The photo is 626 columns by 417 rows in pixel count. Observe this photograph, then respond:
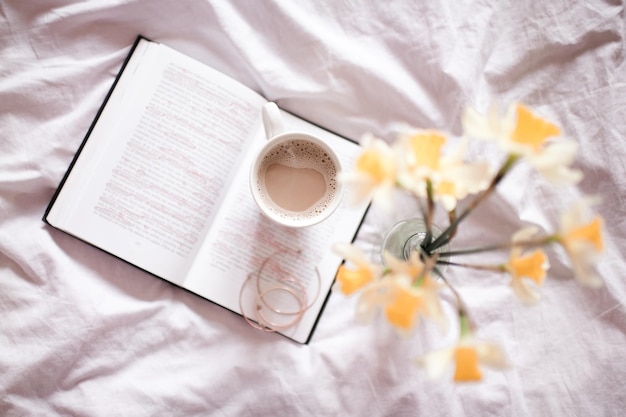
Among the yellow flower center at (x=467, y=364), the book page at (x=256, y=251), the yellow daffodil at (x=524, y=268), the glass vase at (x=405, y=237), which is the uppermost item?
the yellow daffodil at (x=524, y=268)

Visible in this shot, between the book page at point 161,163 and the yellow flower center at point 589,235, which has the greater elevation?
the yellow flower center at point 589,235

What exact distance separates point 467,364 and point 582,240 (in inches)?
4.3

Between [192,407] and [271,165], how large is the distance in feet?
1.15

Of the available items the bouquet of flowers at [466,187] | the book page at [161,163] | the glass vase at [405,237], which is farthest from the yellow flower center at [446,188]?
the book page at [161,163]

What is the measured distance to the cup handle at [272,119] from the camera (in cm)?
59

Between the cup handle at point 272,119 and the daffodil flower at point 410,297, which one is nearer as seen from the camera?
the daffodil flower at point 410,297

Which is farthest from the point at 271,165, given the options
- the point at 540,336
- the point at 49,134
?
the point at 540,336

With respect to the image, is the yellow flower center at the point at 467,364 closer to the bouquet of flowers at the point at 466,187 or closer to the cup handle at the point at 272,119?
the bouquet of flowers at the point at 466,187

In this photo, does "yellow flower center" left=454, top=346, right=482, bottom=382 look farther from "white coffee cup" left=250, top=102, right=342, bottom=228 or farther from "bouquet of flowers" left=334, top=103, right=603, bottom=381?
"white coffee cup" left=250, top=102, right=342, bottom=228

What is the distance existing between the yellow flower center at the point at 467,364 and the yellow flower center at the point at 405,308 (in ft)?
0.13

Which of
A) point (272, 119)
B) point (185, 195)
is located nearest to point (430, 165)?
point (272, 119)

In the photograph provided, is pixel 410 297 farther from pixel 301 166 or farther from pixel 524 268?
pixel 301 166

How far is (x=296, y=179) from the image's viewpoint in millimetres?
649

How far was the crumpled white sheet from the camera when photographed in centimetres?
67
